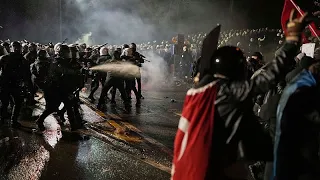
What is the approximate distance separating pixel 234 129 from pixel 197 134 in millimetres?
294

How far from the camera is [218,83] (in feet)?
9.27

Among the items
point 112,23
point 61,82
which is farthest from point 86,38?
point 61,82

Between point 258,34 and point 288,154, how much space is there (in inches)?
750

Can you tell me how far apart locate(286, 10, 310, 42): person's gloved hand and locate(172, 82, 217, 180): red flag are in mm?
804

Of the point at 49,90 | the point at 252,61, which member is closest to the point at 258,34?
the point at 252,61

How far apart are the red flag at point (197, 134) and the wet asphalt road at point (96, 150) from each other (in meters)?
2.48

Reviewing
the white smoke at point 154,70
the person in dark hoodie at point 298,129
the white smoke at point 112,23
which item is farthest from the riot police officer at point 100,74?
the white smoke at point 112,23

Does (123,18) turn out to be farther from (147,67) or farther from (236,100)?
(236,100)

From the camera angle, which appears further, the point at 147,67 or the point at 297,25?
the point at 147,67

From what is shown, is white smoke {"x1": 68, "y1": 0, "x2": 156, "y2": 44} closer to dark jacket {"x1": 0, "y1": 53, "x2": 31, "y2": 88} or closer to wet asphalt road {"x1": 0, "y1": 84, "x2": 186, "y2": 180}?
wet asphalt road {"x1": 0, "y1": 84, "x2": 186, "y2": 180}

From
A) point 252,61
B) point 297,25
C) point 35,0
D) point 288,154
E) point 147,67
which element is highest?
point 35,0

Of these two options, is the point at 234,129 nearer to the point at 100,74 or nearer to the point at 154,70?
the point at 100,74

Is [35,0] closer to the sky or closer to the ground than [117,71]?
closer to the sky

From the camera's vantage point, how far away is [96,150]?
6.53 meters
